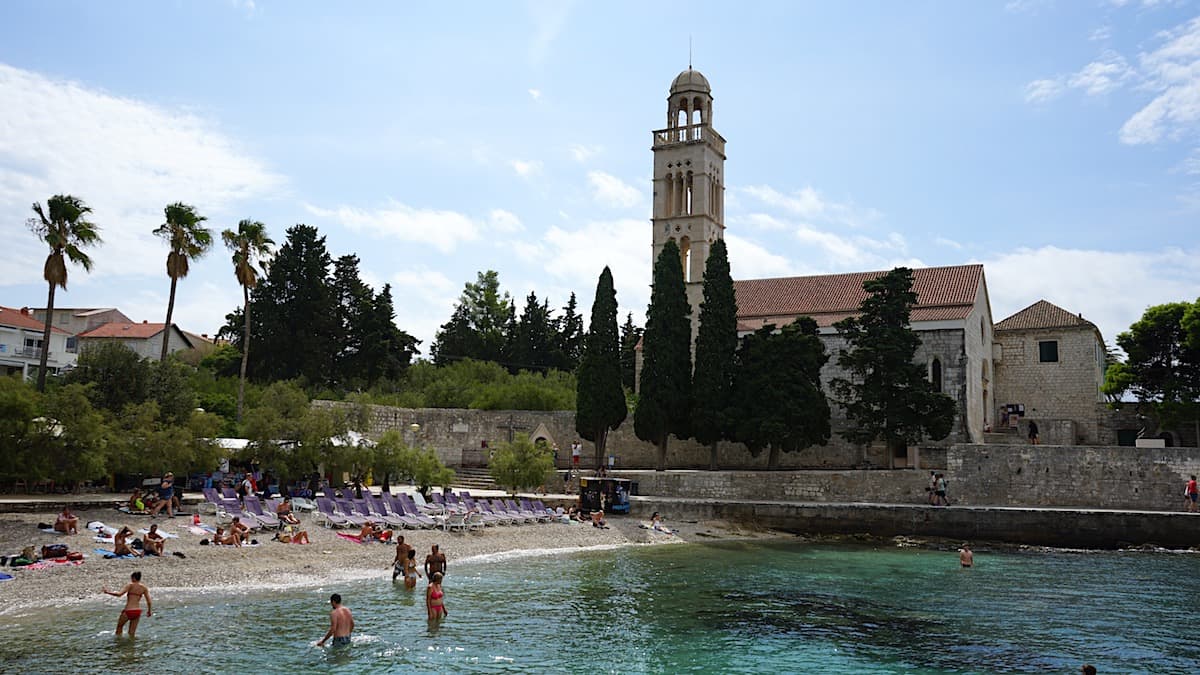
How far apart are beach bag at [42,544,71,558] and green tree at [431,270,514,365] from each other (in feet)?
142

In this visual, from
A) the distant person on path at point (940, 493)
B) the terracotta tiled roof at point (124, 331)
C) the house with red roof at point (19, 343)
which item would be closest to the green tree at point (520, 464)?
the distant person on path at point (940, 493)

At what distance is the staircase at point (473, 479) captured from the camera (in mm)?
32781

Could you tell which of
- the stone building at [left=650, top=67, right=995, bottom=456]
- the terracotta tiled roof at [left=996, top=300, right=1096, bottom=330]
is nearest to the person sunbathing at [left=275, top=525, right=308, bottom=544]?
the stone building at [left=650, top=67, right=995, bottom=456]

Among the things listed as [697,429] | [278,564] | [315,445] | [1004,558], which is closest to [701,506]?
[697,429]

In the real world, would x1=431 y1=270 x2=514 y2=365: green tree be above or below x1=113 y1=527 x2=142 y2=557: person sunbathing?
above

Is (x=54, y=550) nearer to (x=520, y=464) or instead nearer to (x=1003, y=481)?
(x=520, y=464)

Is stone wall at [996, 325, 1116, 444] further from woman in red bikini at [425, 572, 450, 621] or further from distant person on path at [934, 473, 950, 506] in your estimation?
woman in red bikini at [425, 572, 450, 621]

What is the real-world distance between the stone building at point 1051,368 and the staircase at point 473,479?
70.7 ft

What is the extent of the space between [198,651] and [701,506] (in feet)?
61.3

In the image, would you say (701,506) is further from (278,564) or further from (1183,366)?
(1183,366)

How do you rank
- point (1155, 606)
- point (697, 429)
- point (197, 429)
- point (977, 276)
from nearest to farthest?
Result: point (1155, 606)
point (197, 429)
point (697, 429)
point (977, 276)

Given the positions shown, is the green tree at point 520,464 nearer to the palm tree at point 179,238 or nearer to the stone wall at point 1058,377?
the palm tree at point 179,238

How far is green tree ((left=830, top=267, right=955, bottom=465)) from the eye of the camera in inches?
1220

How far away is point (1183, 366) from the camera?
33.5 metres
